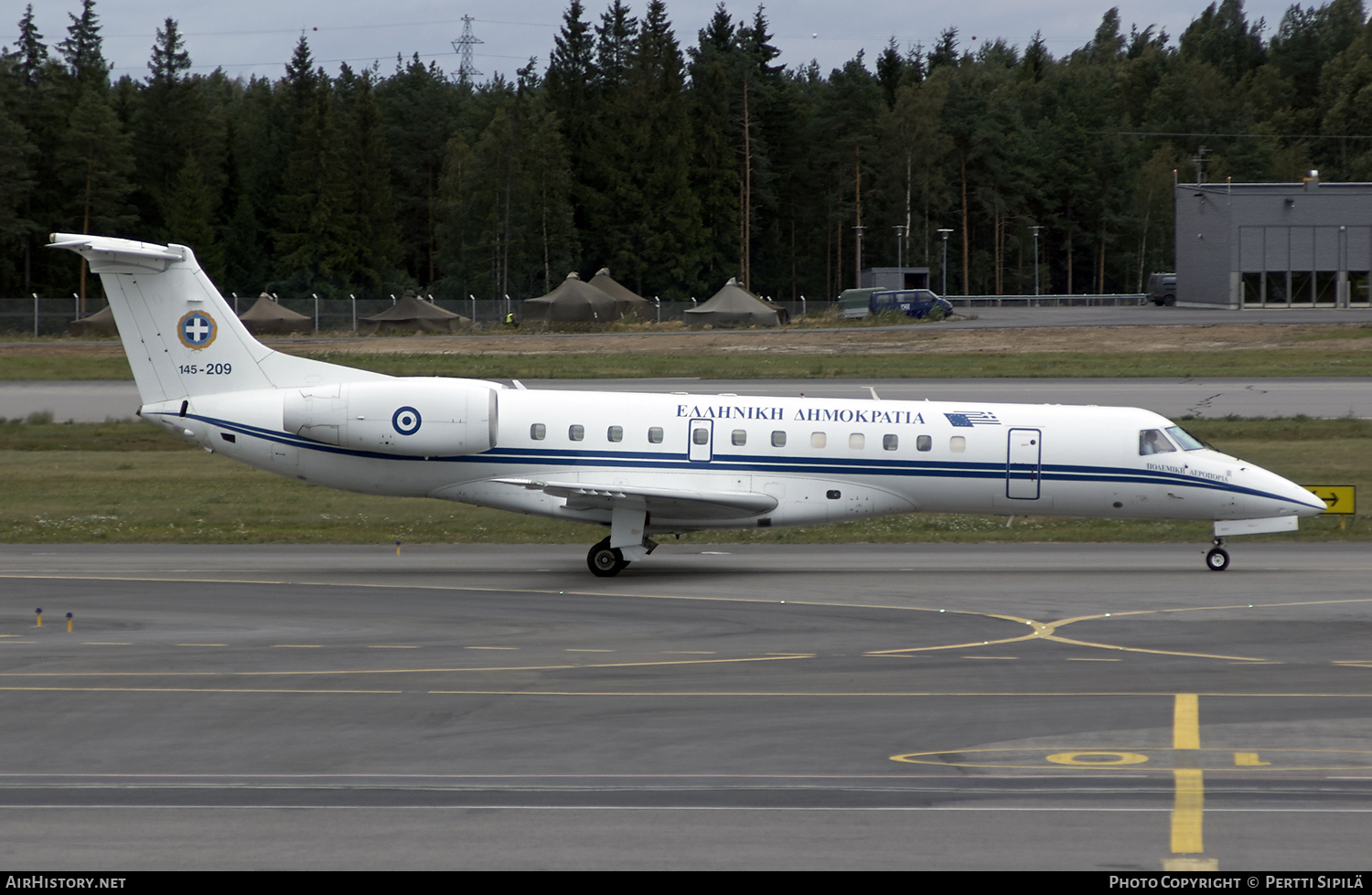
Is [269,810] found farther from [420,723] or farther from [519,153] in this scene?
[519,153]

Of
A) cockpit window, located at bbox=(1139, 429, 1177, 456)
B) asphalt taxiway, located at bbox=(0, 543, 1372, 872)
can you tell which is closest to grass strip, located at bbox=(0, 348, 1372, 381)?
cockpit window, located at bbox=(1139, 429, 1177, 456)

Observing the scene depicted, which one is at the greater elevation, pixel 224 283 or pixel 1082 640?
pixel 224 283

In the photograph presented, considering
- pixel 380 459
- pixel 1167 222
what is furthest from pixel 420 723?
pixel 1167 222

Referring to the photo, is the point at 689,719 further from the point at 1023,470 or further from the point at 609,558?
the point at 1023,470

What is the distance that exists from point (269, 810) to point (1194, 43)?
213 meters

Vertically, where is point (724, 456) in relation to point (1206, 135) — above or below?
below

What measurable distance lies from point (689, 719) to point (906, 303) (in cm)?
8401

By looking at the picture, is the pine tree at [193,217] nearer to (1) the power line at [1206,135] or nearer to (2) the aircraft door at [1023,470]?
(1) the power line at [1206,135]

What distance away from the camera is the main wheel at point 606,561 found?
77.1ft

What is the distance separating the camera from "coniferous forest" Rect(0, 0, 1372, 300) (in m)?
114

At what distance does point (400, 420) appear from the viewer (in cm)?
2362

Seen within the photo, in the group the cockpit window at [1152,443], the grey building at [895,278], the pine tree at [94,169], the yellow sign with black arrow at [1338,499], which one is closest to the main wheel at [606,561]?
the cockpit window at [1152,443]

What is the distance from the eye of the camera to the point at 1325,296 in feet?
310

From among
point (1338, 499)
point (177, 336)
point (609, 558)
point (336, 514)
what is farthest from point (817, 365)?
point (177, 336)
